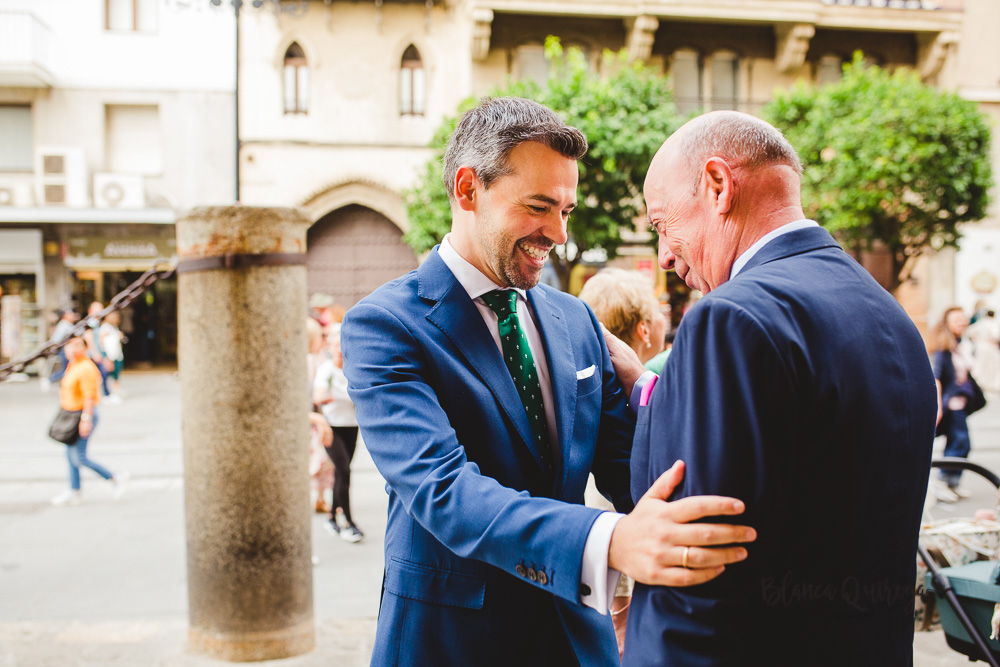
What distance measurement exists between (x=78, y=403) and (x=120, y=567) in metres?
2.46

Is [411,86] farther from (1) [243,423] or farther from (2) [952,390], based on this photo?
(1) [243,423]

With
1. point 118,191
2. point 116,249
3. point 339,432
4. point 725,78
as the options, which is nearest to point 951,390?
point 339,432

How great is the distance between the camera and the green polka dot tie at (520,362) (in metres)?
1.81

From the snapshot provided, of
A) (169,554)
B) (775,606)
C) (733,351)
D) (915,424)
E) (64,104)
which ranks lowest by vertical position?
(169,554)

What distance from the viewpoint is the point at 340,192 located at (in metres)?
18.2

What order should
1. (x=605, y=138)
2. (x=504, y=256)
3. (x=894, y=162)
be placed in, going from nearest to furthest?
(x=504, y=256)
(x=605, y=138)
(x=894, y=162)

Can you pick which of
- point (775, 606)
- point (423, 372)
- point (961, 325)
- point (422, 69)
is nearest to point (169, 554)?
point (423, 372)

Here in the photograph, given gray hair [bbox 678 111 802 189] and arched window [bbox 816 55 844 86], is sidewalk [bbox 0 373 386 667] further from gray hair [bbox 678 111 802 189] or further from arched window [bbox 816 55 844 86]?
arched window [bbox 816 55 844 86]

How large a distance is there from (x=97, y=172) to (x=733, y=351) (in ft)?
68.8

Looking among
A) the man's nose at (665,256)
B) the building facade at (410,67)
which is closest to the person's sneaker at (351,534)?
the man's nose at (665,256)

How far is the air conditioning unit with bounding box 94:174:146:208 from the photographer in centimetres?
1870

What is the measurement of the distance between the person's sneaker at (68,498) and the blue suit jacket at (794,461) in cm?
799

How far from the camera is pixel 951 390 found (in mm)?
7473

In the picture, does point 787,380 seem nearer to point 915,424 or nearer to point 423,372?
point 915,424
